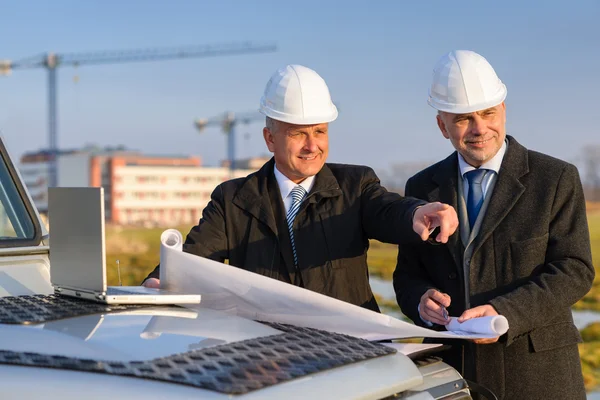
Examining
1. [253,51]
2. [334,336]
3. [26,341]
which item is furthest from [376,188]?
[253,51]

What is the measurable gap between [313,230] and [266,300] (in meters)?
0.63

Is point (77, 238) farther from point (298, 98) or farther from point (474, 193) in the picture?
point (474, 193)

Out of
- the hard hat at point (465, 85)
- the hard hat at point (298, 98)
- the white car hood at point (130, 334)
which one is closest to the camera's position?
the white car hood at point (130, 334)

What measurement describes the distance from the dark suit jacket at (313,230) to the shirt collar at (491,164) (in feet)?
1.02

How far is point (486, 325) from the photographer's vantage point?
9.53 ft

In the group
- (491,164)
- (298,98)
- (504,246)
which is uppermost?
(298,98)

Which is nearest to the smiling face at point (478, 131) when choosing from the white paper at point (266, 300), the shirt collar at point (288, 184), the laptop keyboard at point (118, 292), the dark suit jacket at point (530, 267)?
the dark suit jacket at point (530, 267)

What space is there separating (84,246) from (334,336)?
0.83 m

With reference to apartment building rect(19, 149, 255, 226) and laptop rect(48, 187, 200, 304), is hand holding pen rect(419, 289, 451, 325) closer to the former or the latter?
laptop rect(48, 187, 200, 304)

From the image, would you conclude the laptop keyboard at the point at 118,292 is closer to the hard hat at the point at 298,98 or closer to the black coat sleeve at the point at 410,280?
the hard hat at the point at 298,98

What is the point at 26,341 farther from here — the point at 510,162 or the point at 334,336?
the point at 510,162

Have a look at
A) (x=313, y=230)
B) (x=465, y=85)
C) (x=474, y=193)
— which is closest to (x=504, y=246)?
(x=474, y=193)

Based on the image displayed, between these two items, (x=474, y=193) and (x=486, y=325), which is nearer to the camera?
(x=486, y=325)

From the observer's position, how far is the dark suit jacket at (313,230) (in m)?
3.46
